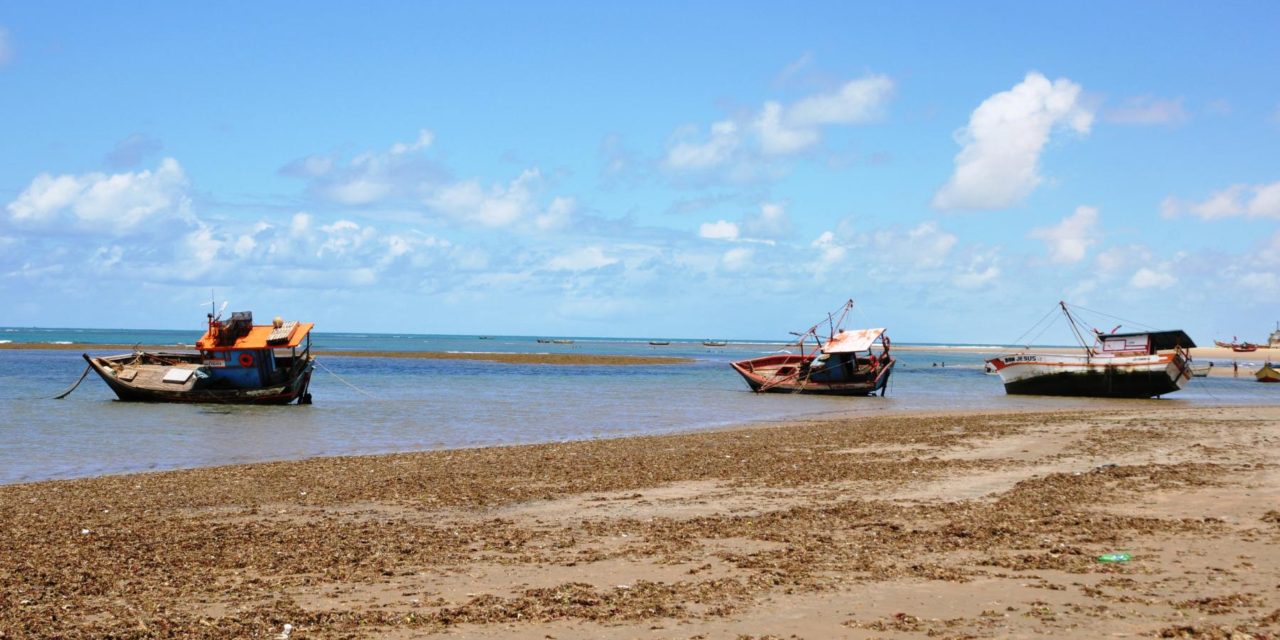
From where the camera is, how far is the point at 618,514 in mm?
13398

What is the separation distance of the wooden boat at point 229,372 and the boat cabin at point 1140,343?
123 feet

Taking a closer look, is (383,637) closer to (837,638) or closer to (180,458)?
(837,638)

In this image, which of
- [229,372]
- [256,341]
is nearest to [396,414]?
[256,341]

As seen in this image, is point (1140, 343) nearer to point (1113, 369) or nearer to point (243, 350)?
point (1113, 369)

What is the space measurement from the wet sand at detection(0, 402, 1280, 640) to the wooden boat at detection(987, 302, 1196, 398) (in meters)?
30.7

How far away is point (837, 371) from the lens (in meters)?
51.4

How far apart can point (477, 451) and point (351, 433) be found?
27.8ft

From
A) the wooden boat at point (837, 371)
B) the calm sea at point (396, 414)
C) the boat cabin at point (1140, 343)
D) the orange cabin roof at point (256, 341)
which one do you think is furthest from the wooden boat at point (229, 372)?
the boat cabin at point (1140, 343)

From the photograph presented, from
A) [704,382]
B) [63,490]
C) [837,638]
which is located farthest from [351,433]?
[704,382]

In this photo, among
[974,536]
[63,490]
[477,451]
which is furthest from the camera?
[477,451]

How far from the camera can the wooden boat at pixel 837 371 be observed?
1987 inches

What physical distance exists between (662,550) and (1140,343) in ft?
153

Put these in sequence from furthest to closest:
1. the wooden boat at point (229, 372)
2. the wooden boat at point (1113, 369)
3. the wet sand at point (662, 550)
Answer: the wooden boat at point (1113, 369)
the wooden boat at point (229, 372)
the wet sand at point (662, 550)

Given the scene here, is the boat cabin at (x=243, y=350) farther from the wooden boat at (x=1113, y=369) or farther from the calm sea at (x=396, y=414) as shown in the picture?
the wooden boat at (x=1113, y=369)
